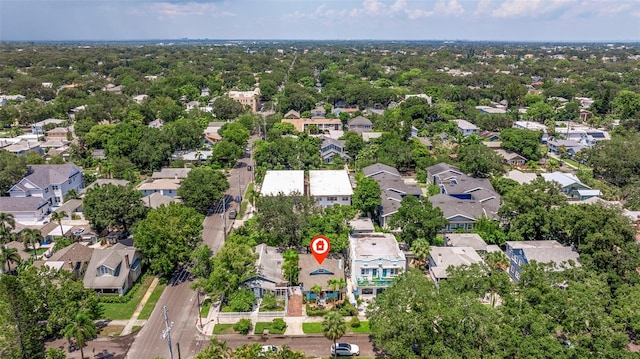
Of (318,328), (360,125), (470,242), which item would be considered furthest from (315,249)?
(360,125)

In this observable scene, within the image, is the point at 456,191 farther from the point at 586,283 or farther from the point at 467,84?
the point at 467,84

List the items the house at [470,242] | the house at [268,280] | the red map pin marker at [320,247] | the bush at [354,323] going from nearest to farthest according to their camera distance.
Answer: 1. the bush at [354,323]
2. the house at [268,280]
3. the red map pin marker at [320,247]
4. the house at [470,242]

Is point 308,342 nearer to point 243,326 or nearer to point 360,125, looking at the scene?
point 243,326

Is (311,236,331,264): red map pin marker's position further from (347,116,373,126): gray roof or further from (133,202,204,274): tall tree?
(347,116,373,126): gray roof

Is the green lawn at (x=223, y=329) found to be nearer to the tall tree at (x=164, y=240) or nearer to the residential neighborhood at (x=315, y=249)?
the residential neighborhood at (x=315, y=249)

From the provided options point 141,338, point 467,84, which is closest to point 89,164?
point 141,338

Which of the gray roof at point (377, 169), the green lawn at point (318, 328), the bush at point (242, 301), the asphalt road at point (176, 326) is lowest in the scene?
the green lawn at point (318, 328)

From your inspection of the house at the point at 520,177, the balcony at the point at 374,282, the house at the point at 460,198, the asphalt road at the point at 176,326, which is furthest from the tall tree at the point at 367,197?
the house at the point at 520,177

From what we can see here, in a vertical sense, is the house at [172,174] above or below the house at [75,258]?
above
